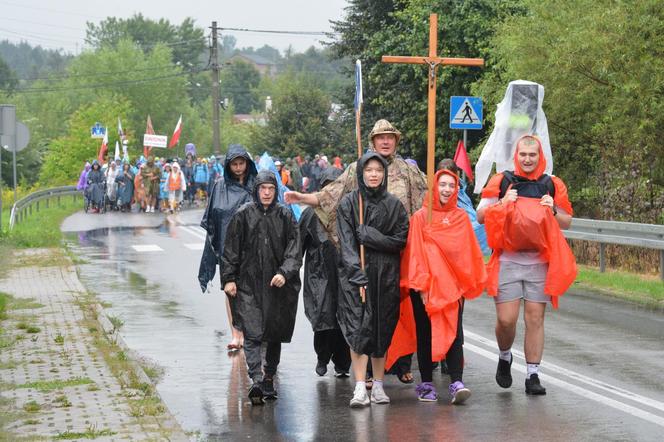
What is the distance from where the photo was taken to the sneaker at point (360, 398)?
29.7 ft

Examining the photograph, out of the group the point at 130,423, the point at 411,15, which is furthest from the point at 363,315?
the point at 411,15

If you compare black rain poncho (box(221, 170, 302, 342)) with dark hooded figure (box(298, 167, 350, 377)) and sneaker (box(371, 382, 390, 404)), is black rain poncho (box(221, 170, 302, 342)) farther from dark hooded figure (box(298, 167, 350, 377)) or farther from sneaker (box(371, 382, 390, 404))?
sneaker (box(371, 382, 390, 404))

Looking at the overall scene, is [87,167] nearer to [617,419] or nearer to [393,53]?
[393,53]

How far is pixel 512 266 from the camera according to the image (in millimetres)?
9414

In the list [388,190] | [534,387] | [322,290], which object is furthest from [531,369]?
[388,190]

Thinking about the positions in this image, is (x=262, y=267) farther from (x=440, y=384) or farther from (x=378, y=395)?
(x=440, y=384)

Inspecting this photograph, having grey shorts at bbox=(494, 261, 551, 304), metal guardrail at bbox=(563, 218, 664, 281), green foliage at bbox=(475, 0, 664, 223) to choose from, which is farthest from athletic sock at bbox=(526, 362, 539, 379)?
green foliage at bbox=(475, 0, 664, 223)

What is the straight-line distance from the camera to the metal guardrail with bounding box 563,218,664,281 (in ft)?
56.7

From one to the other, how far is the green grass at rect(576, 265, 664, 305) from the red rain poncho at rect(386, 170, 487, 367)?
278 inches

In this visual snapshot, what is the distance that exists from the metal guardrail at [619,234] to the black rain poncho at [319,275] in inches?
319

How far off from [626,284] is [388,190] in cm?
831

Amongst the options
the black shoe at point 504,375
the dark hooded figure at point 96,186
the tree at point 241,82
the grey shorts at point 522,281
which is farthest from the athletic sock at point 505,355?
the tree at point 241,82

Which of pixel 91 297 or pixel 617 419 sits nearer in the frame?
pixel 617 419

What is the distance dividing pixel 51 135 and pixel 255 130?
57.4m
